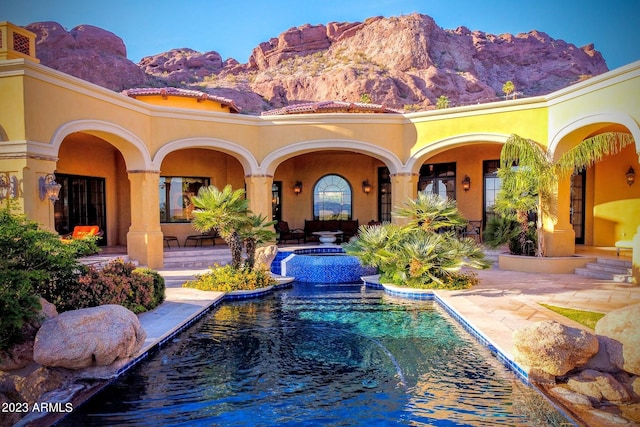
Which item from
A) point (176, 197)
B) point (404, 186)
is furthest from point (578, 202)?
point (176, 197)

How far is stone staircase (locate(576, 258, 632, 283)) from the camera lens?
31.6 feet

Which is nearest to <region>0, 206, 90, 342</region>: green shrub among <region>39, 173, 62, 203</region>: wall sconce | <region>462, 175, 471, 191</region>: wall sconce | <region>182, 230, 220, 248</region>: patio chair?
<region>39, 173, 62, 203</region>: wall sconce

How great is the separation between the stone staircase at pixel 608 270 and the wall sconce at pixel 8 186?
487 inches

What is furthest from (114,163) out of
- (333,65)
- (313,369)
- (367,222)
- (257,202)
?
(333,65)

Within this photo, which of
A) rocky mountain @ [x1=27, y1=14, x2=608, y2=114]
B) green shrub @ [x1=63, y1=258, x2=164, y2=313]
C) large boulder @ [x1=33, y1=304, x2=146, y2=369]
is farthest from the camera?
rocky mountain @ [x1=27, y1=14, x2=608, y2=114]

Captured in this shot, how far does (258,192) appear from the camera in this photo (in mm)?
14422

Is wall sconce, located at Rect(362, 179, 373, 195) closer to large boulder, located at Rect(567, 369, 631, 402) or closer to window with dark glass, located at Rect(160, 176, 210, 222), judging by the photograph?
window with dark glass, located at Rect(160, 176, 210, 222)

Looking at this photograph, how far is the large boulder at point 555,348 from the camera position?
4.56 meters

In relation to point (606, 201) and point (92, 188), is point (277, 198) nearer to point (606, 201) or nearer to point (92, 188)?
point (92, 188)

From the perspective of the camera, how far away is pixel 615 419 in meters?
3.83

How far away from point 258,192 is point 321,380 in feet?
33.3

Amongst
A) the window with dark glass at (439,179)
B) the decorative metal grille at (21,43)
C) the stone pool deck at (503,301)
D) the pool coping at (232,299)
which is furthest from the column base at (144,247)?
the window with dark glass at (439,179)

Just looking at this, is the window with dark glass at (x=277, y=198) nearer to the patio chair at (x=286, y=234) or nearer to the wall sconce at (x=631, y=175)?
the patio chair at (x=286, y=234)

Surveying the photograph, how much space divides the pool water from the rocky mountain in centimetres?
3300
